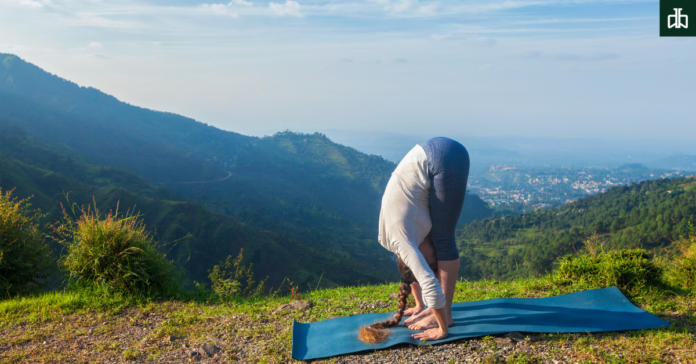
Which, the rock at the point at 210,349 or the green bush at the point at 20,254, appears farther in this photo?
the green bush at the point at 20,254

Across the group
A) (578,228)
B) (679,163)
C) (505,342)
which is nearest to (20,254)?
(505,342)

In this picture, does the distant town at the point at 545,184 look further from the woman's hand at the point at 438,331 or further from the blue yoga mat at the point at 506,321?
the woman's hand at the point at 438,331

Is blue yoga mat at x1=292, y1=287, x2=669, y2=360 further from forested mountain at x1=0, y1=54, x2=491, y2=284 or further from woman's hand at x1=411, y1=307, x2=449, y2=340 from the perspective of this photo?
forested mountain at x1=0, y1=54, x2=491, y2=284

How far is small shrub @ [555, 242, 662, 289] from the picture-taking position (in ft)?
15.3

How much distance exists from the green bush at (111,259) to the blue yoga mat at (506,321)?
2.27 m

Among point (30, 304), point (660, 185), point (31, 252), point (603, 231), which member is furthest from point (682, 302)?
point (660, 185)

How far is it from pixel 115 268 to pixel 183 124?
111 meters

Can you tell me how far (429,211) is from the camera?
3309mm

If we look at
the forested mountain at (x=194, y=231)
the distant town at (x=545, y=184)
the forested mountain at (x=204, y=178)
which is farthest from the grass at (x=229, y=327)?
the distant town at (x=545, y=184)

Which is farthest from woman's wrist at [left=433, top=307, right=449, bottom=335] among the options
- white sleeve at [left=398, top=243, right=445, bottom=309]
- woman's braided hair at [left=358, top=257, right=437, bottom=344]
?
woman's braided hair at [left=358, top=257, right=437, bottom=344]

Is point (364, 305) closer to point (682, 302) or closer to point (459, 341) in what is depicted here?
point (459, 341)

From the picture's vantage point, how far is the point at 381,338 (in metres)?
3.55

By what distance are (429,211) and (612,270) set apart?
2999 mm

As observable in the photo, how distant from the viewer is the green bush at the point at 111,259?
488cm
